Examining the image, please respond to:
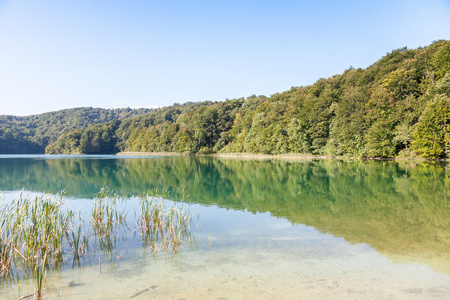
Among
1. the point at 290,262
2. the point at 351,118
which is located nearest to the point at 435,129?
the point at 351,118

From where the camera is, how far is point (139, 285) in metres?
4.66

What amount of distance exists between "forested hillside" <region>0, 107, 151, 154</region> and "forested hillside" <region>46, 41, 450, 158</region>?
226 feet

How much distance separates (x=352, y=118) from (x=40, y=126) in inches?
6303

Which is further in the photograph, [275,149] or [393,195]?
[275,149]

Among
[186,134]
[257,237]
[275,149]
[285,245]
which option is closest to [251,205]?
[257,237]

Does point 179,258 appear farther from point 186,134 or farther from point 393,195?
point 186,134

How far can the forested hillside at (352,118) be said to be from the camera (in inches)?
1345

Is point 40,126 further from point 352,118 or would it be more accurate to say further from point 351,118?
point 352,118

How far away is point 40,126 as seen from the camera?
149m

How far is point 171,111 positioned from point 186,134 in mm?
42155

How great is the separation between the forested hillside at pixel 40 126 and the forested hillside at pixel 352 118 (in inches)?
2712

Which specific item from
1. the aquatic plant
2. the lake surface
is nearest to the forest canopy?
the lake surface

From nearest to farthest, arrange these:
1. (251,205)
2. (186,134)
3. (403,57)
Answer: (251,205), (403,57), (186,134)

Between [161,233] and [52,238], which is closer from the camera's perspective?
[52,238]
